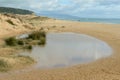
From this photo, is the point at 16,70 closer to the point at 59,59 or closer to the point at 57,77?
the point at 57,77

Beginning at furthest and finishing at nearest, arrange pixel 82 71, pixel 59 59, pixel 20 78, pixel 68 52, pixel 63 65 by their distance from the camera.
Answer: pixel 68 52, pixel 59 59, pixel 63 65, pixel 82 71, pixel 20 78

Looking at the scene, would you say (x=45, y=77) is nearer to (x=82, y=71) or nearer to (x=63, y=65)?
(x=82, y=71)

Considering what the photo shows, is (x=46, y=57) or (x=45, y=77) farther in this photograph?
(x=46, y=57)

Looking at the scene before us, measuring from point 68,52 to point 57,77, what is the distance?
9.34m

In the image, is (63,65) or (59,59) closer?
(63,65)

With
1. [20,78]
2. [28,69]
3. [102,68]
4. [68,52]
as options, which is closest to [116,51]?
[68,52]

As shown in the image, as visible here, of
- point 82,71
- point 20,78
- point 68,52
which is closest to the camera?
point 20,78

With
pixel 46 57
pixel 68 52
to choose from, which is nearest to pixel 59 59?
pixel 46 57

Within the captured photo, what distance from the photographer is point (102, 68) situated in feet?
58.7

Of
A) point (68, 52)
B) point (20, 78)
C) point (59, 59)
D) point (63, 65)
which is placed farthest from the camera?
point (68, 52)

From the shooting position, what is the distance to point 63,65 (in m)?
19.2

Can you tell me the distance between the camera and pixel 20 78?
610 inches

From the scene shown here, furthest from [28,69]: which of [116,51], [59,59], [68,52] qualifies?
[116,51]

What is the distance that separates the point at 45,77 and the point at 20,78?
1.23m
